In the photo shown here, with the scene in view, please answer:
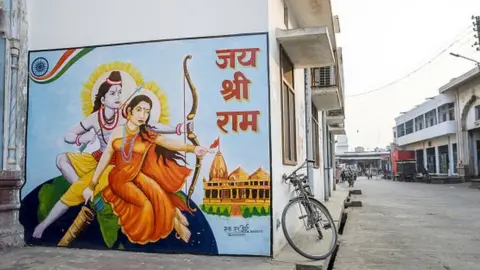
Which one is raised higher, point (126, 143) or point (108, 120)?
point (108, 120)

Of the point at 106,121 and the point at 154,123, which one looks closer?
the point at 154,123

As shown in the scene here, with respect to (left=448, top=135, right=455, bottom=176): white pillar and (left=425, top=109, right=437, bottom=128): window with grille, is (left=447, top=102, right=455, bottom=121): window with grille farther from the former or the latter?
(left=425, top=109, right=437, bottom=128): window with grille

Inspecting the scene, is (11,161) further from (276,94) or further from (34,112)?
(276,94)

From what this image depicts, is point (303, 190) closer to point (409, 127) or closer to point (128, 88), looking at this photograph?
point (128, 88)

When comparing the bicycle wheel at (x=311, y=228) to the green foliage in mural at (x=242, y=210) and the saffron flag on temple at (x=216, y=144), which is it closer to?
the green foliage in mural at (x=242, y=210)

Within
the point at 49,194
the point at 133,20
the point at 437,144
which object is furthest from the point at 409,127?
the point at 49,194

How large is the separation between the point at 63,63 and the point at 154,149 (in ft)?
6.45

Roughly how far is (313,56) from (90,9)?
12.1 ft

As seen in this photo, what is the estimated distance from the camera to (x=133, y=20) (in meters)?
6.11

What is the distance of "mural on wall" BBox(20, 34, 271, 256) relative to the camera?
561 centimetres

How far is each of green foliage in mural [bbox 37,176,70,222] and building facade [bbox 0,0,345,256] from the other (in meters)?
0.02

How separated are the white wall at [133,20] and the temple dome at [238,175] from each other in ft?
6.01

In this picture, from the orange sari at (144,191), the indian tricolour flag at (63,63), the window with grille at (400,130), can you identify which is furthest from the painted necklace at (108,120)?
the window with grille at (400,130)

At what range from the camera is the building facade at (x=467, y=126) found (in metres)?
34.3
